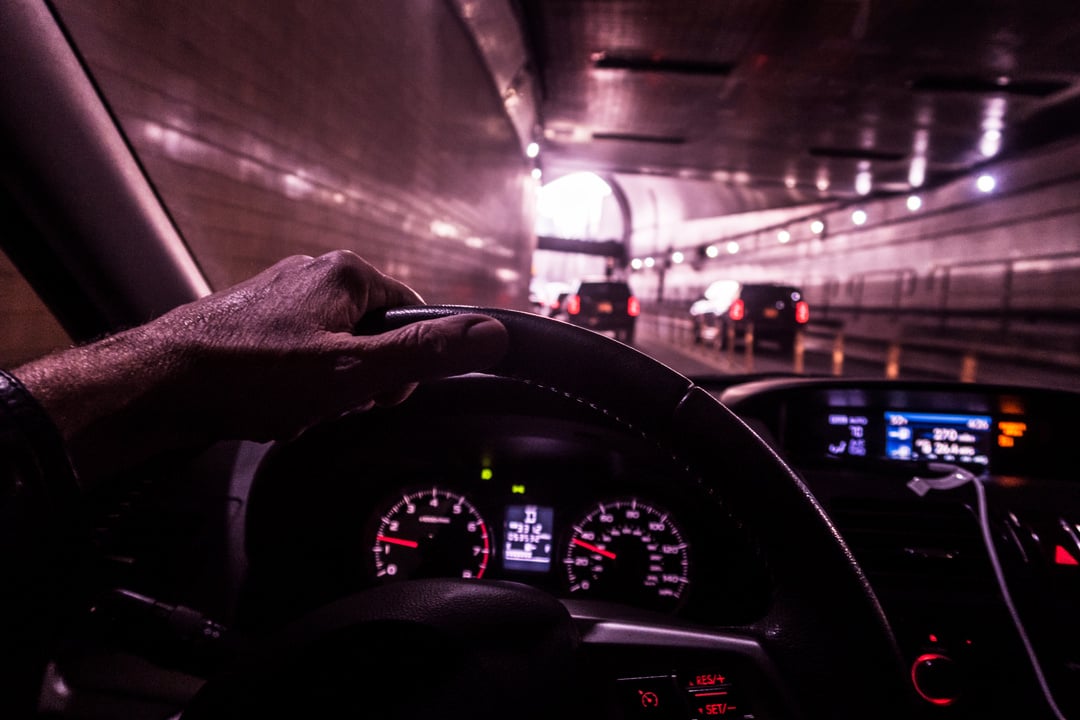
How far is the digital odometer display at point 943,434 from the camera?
3039mm

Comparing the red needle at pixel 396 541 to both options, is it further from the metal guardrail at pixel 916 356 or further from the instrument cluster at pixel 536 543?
Result: the metal guardrail at pixel 916 356

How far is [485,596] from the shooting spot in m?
1.21

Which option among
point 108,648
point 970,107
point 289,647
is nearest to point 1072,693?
point 289,647

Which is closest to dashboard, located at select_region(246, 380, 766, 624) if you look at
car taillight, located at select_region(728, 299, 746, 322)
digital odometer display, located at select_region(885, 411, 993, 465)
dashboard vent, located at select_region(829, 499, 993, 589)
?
dashboard vent, located at select_region(829, 499, 993, 589)

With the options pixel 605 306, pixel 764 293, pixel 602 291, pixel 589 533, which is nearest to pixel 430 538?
pixel 589 533

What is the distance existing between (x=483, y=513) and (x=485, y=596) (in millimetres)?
1188

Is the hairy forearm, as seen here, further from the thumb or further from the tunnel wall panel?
the tunnel wall panel

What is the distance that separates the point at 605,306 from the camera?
29.8 meters

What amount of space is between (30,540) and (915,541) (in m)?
2.25

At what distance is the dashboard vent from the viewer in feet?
7.70

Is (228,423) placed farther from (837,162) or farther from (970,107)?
(837,162)

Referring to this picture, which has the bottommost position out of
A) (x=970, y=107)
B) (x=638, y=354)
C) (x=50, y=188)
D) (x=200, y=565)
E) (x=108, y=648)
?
(x=108, y=648)

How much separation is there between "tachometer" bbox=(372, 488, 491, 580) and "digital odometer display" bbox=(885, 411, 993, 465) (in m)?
1.64

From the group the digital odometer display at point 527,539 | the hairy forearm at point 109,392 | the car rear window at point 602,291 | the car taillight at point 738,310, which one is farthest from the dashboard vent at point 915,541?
the car rear window at point 602,291
